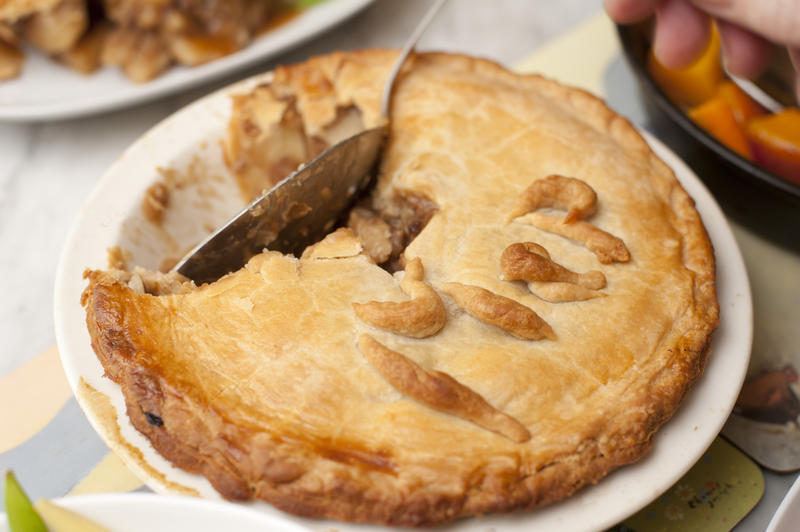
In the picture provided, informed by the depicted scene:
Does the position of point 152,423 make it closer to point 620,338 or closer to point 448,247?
point 448,247

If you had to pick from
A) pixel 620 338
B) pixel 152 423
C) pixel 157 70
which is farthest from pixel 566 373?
pixel 157 70

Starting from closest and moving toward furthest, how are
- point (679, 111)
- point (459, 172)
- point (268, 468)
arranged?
1. point (268, 468)
2. point (459, 172)
3. point (679, 111)

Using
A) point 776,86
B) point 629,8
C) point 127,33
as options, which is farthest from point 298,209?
point 776,86

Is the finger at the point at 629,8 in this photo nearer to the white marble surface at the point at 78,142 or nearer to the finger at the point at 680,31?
the finger at the point at 680,31

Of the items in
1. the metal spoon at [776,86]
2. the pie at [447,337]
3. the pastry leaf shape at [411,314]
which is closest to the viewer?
the pie at [447,337]

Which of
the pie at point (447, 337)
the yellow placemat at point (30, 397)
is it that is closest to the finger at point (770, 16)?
the pie at point (447, 337)
